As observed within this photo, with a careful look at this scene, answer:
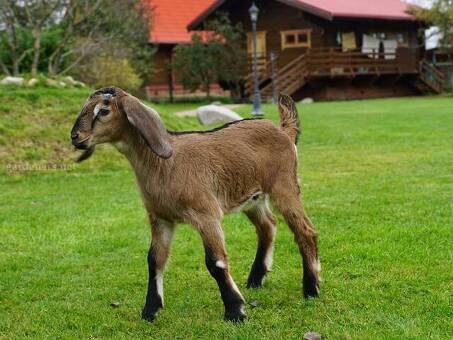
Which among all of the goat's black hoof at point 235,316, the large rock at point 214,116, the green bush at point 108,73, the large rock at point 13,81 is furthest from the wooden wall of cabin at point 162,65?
the goat's black hoof at point 235,316

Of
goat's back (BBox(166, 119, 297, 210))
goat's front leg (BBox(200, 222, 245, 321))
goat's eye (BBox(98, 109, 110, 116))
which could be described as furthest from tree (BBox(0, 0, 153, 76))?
goat's front leg (BBox(200, 222, 245, 321))

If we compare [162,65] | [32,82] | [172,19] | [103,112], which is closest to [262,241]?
[103,112]

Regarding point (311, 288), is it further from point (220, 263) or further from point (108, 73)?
point (108, 73)

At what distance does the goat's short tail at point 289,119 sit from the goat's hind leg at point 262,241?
0.64 meters

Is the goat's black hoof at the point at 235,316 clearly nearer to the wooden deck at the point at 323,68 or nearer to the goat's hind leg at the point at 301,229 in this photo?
the goat's hind leg at the point at 301,229

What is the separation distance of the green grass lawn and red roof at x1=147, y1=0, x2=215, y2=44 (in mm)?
27994

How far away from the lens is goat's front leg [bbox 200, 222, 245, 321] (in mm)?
4527

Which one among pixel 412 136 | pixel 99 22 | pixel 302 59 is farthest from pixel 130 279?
pixel 302 59

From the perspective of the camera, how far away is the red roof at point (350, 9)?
109 feet

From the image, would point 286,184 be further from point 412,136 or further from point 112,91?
point 412,136

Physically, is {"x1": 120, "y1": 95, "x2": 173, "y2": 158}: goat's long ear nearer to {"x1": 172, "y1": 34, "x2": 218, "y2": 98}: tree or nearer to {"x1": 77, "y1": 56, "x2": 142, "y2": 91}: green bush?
{"x1": 77, "y1": 56, "x2": 142, "y2": 91}: green bush

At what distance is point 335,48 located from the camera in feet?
113

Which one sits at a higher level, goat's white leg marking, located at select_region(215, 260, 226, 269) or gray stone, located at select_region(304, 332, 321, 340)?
goat's white leg marking, located at select_region(215, 260, 226, 269)

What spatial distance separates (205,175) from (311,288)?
1259 mm
